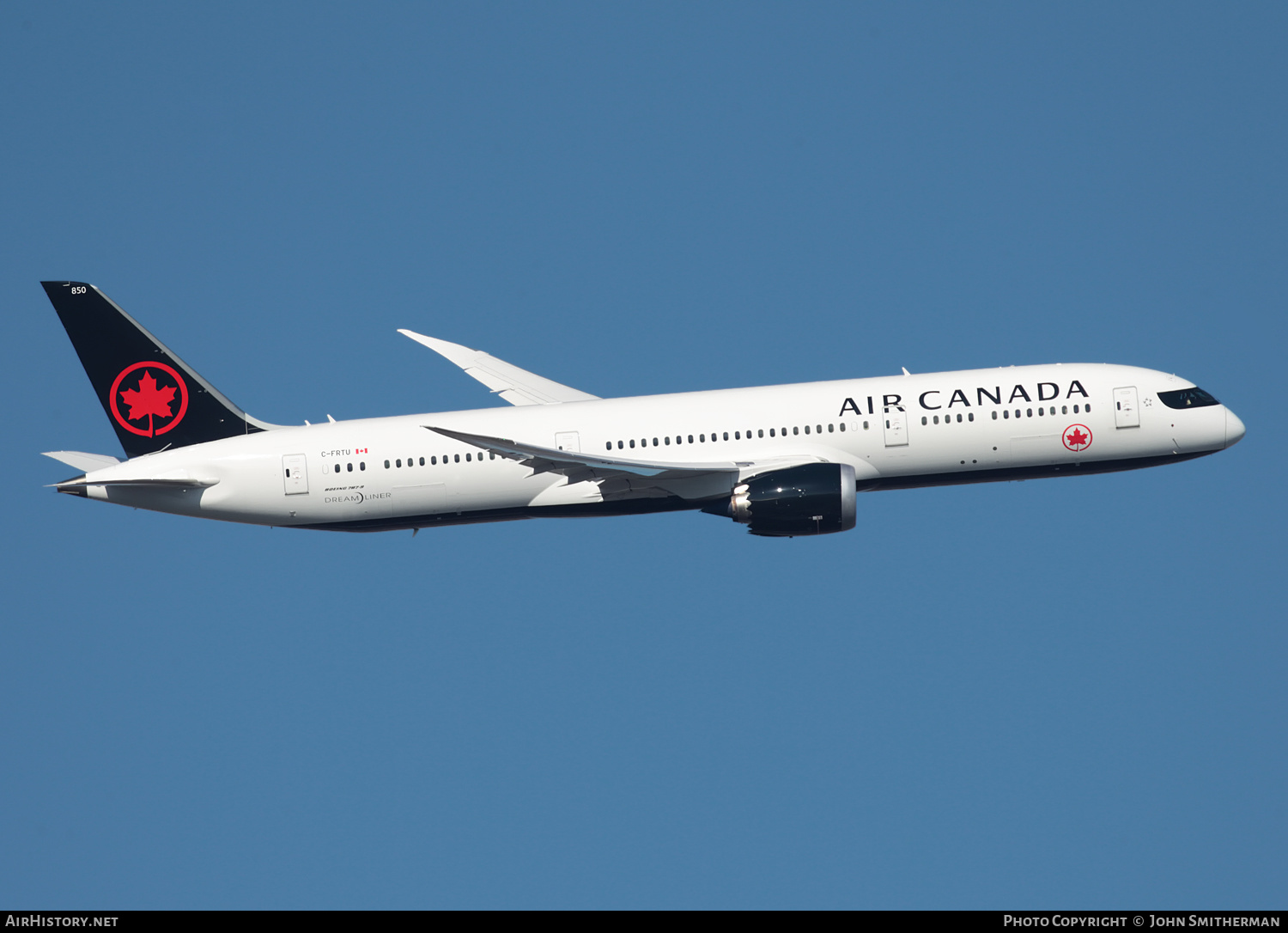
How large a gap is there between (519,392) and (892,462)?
50.6 feet

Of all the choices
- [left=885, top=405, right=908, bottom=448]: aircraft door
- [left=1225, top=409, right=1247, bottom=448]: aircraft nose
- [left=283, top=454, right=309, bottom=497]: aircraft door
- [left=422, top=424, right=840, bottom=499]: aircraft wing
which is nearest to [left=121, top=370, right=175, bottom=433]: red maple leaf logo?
[left=283, top=454, right=309, bottom=497]: aircraft door

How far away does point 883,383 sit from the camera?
4906 cm

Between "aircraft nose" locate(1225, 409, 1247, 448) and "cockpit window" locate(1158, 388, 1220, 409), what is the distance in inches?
24.5

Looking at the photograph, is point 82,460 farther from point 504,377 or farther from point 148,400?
point 504,377

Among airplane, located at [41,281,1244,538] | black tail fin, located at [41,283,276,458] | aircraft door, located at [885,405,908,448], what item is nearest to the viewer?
airplane, located at [41,281,1244,538]

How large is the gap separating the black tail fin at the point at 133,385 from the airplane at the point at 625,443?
60 millimetres

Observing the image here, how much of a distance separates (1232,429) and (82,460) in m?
39.6

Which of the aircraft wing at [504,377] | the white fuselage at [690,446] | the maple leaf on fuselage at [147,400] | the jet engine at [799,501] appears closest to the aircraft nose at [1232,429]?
the white fuselage at [690,446]

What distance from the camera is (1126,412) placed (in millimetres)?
48938

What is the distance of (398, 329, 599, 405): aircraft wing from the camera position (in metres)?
55.7

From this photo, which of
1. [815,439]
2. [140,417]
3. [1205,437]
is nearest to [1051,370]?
[1205,437]

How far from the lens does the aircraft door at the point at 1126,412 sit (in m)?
48.9

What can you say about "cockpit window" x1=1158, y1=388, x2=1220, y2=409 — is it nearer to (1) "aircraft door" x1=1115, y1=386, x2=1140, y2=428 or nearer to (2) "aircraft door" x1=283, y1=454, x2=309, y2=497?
(1) "aircraft door" x1=1115, y1=386, x2=1140, y2=428

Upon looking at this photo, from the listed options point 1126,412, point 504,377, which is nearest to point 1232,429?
point 1126,412
